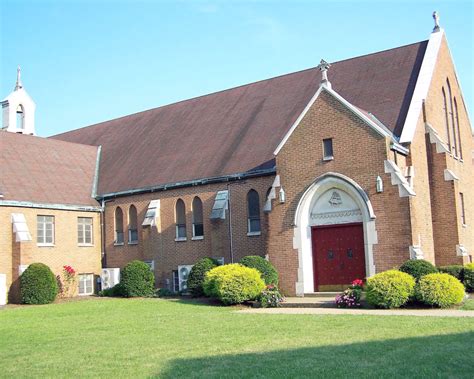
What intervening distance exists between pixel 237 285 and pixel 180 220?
372 inches

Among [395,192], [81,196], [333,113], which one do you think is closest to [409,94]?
[333,113]

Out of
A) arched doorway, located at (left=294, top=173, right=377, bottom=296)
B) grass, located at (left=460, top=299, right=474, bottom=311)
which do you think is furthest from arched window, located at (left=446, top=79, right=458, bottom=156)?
grass, located at (left=460, top=299, right=474, bottom=311)

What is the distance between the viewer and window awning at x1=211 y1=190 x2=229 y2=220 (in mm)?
26984

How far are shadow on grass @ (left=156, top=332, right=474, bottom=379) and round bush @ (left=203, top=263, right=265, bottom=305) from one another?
9550 mm

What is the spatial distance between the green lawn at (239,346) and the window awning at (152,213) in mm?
11512

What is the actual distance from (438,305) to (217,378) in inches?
405

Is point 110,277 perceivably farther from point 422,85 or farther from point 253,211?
point 422,85

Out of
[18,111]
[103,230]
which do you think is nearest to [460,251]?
[103,230]

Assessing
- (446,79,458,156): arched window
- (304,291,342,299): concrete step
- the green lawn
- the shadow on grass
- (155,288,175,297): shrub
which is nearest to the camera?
the shadow on grass

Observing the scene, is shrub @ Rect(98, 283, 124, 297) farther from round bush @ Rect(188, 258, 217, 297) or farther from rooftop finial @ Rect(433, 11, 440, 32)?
rooftop finial @ Rect(433, 11, 440, 32)

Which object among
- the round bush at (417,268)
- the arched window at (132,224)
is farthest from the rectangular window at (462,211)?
the arched window at (132,224)

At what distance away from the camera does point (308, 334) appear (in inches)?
520

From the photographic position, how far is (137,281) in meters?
27.2

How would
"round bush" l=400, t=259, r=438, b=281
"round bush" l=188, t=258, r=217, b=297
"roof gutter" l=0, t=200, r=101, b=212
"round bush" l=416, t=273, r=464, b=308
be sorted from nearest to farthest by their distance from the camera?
"round bush" l=416, t=273, r=464, b=308
"round bush" l=400, t=259, r=438, b=281
"round bush" l=188, t=258, r=217, b=297
"roof gutter" l=0, t=200, r=101, b=212
